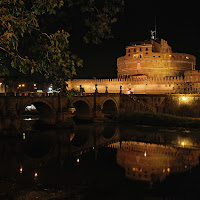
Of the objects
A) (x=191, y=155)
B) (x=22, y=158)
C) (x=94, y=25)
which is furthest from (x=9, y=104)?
(x=94, y=25)

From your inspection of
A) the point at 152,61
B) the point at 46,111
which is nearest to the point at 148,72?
Answer: the point at 152,61

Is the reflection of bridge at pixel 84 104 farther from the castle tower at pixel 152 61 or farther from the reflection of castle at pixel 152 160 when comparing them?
the castle tower at pixel 152 61

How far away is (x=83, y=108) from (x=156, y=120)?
34.1ft

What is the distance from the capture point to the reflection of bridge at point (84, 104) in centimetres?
2434

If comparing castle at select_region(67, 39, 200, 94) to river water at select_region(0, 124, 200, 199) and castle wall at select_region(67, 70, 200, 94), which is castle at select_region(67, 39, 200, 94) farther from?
river water at select_region(0, 124, 200, 199)

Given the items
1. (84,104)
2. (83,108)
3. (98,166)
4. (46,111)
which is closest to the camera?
(98,166)

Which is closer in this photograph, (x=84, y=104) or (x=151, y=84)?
(x=84, y=104)

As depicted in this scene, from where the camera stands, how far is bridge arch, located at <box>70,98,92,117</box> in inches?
1452

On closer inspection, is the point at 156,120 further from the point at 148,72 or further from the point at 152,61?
the point at 152,61

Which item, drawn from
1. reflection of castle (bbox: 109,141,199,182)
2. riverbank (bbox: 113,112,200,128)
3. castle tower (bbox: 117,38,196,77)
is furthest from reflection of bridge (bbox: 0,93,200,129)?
castle tower (bbox: 117,38,196,77)

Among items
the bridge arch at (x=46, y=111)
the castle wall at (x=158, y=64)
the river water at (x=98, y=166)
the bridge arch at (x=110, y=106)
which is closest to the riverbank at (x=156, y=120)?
the bridge arch at (x=110, y=106)

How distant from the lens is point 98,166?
14773mm

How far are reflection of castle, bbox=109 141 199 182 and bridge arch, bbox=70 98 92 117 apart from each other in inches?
611

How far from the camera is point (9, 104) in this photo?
2447 cm
